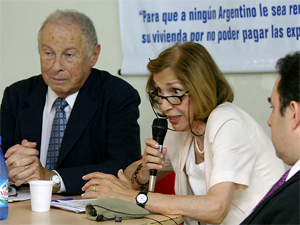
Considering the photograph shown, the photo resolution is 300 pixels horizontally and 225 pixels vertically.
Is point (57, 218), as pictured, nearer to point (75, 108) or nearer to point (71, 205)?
point (71, 205)

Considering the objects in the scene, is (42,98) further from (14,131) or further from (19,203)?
(19,203)

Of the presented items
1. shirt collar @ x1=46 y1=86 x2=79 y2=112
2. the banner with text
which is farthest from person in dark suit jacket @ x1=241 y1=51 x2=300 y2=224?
the banner with text

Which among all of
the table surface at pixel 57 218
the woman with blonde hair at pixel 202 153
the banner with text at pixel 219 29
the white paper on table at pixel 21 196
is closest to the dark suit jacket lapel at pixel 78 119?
the white paper on table at pixel 21 196

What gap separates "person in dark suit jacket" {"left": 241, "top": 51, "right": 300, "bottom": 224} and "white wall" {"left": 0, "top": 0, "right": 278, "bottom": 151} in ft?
5.76

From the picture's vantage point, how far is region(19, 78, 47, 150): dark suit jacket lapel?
240cm

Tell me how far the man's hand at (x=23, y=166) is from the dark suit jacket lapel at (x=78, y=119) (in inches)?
13.5

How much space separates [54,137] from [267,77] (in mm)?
1602

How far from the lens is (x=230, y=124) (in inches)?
69.4

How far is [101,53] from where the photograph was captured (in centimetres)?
347

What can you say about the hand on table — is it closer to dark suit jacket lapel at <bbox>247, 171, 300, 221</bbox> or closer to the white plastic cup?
the white plastic cup

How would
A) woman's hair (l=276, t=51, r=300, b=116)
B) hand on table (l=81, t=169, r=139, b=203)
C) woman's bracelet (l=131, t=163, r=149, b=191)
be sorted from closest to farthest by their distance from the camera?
woman's hair (l=276, t=51, r=300, b=116)
hand on table (l=81, t=169, r=139, b=203)
woman's bracelet (l=131, t=163, r=149, b=191)

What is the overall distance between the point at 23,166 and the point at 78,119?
0.51 m

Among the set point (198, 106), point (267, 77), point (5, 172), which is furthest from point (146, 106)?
point (5, 172)

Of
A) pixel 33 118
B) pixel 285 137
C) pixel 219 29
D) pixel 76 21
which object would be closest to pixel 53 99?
pixel 33 118
